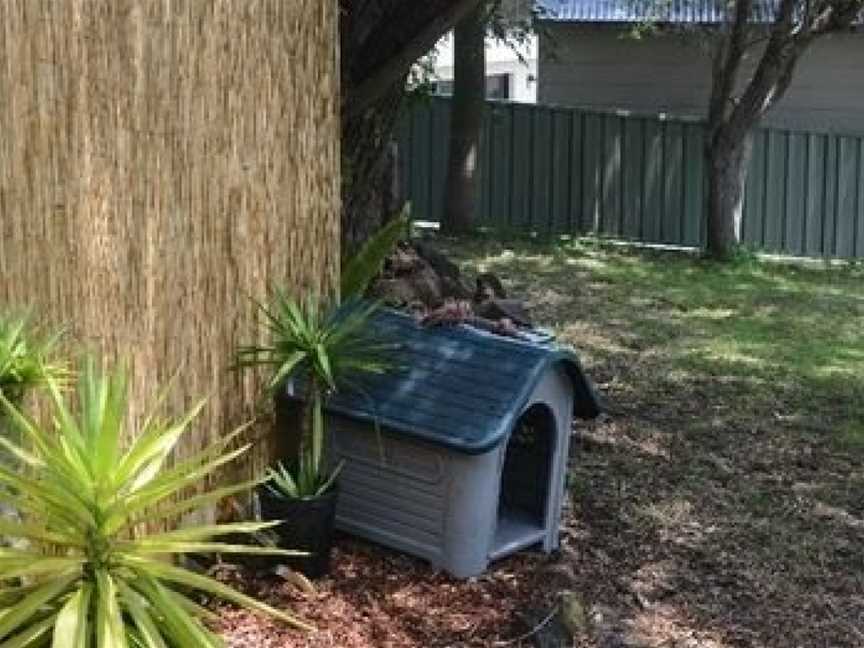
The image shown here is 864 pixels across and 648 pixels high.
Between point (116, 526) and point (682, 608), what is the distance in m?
2.57

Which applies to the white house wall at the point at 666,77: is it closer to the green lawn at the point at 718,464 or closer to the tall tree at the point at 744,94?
the tall tree at the point at 744,94

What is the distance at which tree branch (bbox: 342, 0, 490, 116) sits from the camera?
19.4ft

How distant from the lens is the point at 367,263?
18.6ft

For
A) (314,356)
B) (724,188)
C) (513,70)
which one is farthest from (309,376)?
(513,70)

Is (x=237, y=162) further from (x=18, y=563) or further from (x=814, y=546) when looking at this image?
(x=814, y=546)

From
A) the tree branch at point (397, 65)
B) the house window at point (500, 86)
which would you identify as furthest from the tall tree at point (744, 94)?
the house window at point (500, 86)

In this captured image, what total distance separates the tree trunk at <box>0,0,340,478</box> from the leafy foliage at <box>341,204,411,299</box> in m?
0.33

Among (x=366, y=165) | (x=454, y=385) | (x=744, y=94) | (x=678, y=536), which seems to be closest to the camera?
(x=454, y=385)

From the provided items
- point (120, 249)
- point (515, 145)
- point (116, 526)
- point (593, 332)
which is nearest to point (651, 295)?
point (593, 332)

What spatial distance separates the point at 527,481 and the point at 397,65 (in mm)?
1916

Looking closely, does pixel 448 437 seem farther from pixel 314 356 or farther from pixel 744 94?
pixel 744 94

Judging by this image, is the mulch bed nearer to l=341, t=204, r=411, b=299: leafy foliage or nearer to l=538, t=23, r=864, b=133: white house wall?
l=341, t=204, r=411, b=299: leafy foliage

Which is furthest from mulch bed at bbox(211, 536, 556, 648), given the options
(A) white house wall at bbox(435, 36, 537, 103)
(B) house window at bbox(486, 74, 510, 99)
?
(B) house window at bbox(486, 74, 510, 99)

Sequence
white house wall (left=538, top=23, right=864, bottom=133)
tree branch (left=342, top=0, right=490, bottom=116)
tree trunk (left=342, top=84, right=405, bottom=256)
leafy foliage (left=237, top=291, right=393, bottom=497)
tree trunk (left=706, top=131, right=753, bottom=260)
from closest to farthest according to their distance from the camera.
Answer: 1. leafy foliage (left=237, top=291, right=393, bottom=497)
2. tree branch (left=342, top=0, right=490, bottom=116)
3. tree trunk (left=342, top=84, right=405, bottom=256)
4. tree trunk (left=706, top=131, right=753, bottom=260)
5. white house wall (left=538, top=23, right=864, bottom=133)
